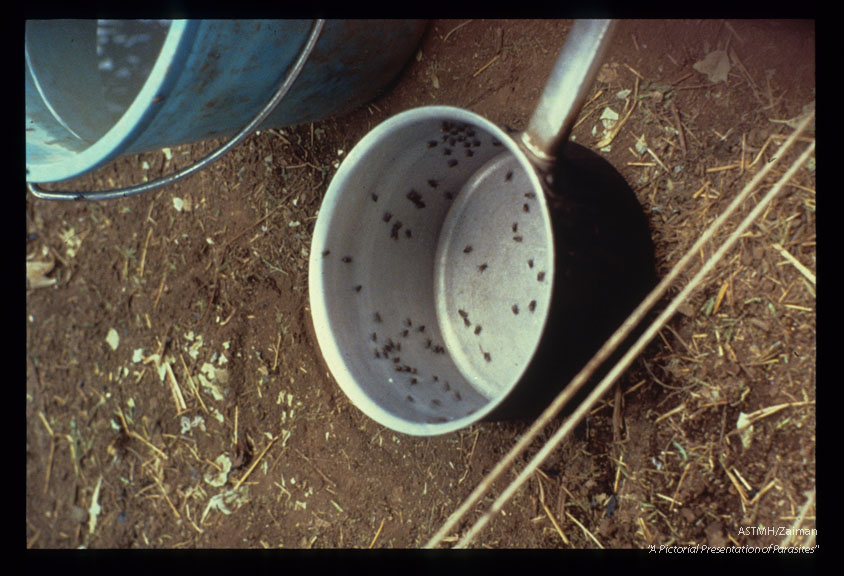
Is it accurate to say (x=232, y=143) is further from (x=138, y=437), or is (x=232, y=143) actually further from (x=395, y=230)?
(x=138, y=437)

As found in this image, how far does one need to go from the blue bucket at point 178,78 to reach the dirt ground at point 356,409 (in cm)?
20

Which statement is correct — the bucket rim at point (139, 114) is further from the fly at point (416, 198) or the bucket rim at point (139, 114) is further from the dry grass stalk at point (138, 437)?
the dry grass stalk at point (138, 437)

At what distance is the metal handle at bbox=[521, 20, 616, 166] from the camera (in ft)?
3.86

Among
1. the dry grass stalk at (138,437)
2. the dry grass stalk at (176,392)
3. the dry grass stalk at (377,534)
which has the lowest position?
the dry grass stalk at (377,534)

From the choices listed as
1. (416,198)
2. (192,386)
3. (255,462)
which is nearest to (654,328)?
(416,198)

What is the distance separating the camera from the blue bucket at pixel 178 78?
140 centimetres

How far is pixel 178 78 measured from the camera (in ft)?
4.53

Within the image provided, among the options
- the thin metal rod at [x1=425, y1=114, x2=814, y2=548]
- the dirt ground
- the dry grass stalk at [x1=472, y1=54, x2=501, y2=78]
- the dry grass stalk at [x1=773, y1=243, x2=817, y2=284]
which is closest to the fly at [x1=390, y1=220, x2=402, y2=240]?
the dirt ground

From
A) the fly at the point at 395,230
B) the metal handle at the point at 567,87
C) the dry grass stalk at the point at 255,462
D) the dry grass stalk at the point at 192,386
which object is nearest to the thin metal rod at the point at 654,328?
the metal handle at the point at 567,87

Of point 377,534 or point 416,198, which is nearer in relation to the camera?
point 416,198

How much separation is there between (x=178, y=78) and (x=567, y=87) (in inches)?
31.1

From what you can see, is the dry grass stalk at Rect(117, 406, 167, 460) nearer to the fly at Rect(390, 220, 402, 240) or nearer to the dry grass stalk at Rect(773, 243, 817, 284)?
the fly at Rect(390, 220, 402, 240)

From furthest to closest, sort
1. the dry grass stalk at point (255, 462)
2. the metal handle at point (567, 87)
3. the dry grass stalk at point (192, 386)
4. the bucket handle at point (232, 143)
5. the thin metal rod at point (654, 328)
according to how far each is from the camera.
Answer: the dry grass stalk at point (192, 386) → the dry grass stalk at point (255, 462) → the bucket handle at point (232, 143) → the thin metal rod at point (654, 328) → the metal handle at point (567, 87)

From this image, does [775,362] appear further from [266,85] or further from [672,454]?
[266,85]
